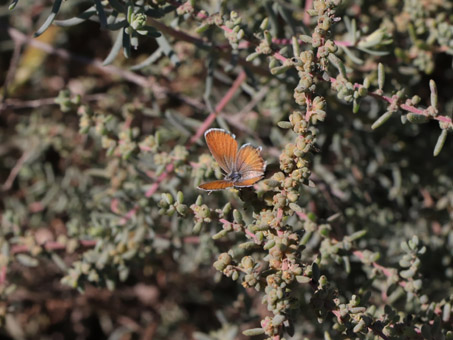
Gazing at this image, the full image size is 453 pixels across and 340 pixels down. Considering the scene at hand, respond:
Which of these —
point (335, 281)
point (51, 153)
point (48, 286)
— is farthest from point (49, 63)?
point (335, 281)

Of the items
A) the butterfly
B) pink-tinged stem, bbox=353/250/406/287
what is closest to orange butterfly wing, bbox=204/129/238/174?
the butterfly

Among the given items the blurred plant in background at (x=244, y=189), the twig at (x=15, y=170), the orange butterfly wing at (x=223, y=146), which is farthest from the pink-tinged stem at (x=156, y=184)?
the twig at (x=15, y=170)

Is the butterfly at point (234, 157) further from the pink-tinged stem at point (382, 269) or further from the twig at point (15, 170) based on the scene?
the twig at point (15, 170)

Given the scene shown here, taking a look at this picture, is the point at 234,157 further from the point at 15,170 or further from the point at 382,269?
the point at 15,170

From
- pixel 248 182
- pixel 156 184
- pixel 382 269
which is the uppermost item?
pixel 248 182

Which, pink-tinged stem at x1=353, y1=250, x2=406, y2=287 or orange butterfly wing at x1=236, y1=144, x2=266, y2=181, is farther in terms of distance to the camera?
pink-tinged stem at x1=353, y1=250, x2=406, y2=287

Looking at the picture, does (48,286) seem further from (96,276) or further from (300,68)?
(300,68)

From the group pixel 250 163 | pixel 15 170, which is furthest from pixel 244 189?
pixel 15 170

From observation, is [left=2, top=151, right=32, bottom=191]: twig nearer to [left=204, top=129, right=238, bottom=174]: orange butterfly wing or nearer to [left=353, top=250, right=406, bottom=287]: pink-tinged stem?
[left=204, top=129, right=238, bottom=174]: orange butterfly wing
